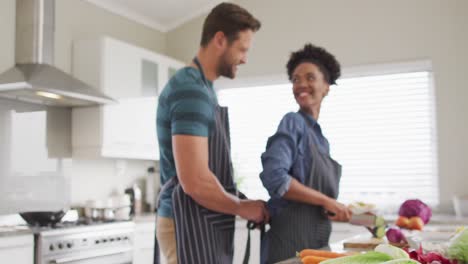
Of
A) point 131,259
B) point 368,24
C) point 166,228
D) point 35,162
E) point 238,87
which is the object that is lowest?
point 131,259

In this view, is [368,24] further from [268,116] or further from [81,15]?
[81,15]

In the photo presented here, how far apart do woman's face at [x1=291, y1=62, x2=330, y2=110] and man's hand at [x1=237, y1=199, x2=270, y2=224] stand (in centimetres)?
47

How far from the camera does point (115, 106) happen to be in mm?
4035

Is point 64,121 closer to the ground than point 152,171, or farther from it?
farther from it

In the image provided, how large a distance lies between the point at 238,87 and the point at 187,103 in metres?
3.31

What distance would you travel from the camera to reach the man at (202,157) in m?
1.71

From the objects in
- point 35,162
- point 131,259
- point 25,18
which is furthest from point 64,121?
point 131,259

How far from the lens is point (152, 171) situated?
189 inches

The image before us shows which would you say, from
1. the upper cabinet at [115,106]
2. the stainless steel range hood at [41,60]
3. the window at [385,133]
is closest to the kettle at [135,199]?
the upper cabinet at [115,106]

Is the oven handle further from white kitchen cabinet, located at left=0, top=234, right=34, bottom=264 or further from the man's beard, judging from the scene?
the man's beard

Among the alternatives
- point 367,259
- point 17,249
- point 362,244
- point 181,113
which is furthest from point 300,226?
point 17,249

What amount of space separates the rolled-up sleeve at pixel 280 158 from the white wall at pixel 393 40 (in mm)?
2507

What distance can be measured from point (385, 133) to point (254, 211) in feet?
9.03

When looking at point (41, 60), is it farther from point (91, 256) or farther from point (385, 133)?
point (385, 133)
